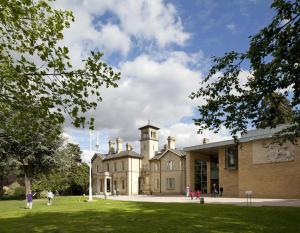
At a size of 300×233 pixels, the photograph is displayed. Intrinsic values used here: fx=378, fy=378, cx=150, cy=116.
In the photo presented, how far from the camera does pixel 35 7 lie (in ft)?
30.0

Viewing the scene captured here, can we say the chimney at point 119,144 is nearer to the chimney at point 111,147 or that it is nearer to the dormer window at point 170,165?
the chimney at point 111,147

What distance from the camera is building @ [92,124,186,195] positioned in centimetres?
6606

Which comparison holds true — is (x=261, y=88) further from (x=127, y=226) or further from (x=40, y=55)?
(x=127, y=226)

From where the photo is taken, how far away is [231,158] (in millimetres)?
50094

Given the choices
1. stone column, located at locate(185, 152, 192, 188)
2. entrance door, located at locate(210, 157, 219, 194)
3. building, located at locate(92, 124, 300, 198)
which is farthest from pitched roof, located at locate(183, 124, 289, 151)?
entrance door, located at locate(210, 157, 219, 194)

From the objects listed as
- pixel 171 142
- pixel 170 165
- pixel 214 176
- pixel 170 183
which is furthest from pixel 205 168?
pixel 171 142

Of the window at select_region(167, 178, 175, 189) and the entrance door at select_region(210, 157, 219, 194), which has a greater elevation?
the entrance door at select_region(210, 157, 219, 194)

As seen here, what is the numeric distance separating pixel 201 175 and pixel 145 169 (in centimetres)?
1688

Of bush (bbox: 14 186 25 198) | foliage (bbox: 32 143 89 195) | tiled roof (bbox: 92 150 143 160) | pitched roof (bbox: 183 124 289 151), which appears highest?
pitched roof (bbox: 183 124 289 151)

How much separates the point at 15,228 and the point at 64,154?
32126 millimetres

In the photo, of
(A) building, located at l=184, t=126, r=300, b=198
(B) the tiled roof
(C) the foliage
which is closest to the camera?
(A) building, located at l=184, t=126, r=300, b=198

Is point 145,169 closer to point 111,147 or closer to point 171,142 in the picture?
point 171,142

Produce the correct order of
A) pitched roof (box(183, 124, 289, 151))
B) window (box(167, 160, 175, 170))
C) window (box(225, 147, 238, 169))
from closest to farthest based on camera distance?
pitched roof (box(183, 124, 289, 151)) → window (box(225, 147, 238, 169)) → window (box(167, 160, 175, 170))

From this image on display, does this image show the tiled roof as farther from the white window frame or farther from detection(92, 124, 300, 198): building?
the white window frame
